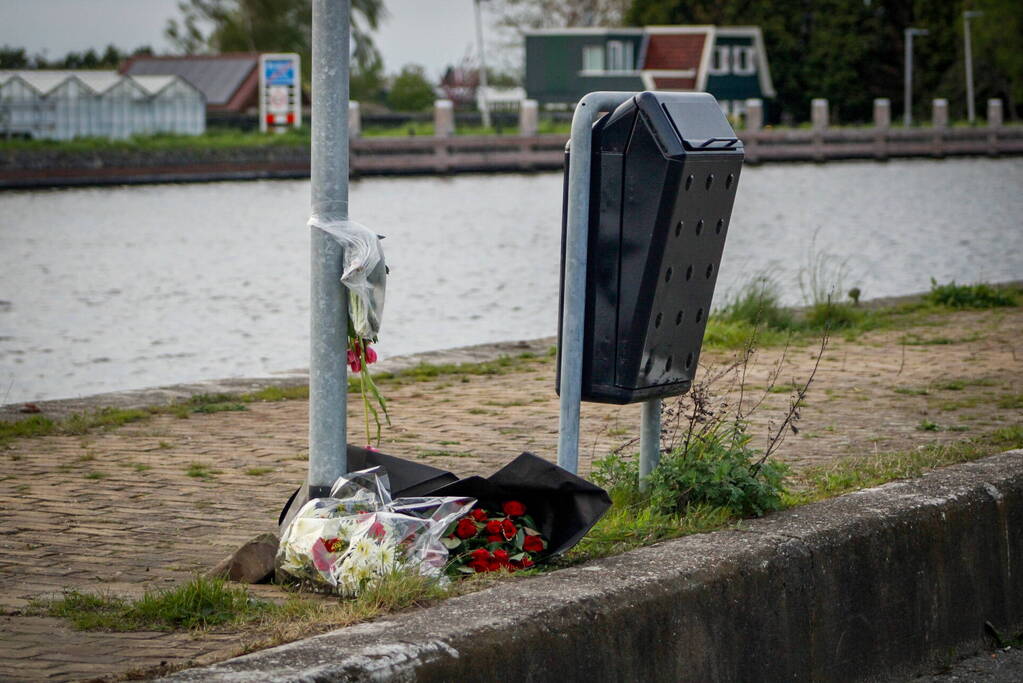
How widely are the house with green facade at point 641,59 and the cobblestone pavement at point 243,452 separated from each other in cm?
6674

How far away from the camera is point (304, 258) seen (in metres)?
34.0

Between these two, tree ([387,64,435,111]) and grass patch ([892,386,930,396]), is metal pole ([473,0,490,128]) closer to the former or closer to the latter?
tree ([387,64,435,111])

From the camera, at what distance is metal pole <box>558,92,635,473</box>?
4.56m

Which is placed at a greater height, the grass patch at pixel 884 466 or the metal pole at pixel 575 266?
the metal pole at pixel 575 266

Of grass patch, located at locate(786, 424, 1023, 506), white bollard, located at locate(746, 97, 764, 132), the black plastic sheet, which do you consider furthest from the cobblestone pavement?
white bollard, located at locate(746, 97, 764, 132)

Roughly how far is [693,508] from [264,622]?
1.47 m

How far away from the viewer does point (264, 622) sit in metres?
3.91

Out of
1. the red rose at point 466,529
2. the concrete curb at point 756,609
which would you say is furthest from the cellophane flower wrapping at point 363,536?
the concrete curb at point 756,609

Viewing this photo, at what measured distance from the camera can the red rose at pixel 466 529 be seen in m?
4.26

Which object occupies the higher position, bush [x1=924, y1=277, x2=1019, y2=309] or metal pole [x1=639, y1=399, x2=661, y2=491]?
metal pole [x1=639, y1=399, x2=661, y2=491]

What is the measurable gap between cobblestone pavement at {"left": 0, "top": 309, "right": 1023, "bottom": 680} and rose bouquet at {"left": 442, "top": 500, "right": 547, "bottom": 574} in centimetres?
57

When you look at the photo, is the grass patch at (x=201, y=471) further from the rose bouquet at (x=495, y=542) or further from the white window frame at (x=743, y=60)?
the white window frame at (x=743, y=60)

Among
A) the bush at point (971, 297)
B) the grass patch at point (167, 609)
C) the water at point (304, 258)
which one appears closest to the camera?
the grass patch at point (167, 609)

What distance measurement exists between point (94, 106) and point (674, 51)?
99.2 feet
